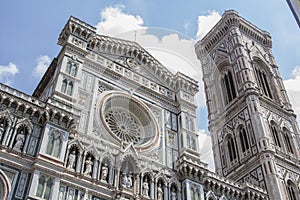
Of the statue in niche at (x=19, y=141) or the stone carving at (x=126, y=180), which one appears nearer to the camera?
the statue in niche at (x=19, y=141)

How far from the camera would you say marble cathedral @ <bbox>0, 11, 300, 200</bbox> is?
41.3ft

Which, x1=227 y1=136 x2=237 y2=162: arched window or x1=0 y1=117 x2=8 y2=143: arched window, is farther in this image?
x1=227 y1=136 x2=237 y2=162: arched window

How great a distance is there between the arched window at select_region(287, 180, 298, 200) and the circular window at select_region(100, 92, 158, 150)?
9.19 metres

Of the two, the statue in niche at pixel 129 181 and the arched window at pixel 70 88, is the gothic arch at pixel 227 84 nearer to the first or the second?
the statue in niche at pixel 129 181

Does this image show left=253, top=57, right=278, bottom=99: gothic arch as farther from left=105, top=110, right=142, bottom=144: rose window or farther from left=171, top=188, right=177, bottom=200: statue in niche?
left=171, top=188, right=177, bottom=200: statue in niche

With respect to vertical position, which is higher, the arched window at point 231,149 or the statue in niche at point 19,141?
the arched window at point 231,149

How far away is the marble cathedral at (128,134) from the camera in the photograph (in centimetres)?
1258

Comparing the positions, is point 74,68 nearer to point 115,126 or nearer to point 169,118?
point 115,126

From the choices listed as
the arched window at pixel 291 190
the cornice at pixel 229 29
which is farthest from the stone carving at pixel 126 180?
the cornice at pixel 229 29

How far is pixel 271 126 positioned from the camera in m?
24.9

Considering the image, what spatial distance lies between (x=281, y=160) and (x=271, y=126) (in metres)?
3.16

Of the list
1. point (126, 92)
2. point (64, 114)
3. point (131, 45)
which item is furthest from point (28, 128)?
point (131, 45)

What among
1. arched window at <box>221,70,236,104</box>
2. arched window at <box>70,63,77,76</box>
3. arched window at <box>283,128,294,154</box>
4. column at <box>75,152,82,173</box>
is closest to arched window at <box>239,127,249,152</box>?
arched window at <box>283,128,294,154</box>

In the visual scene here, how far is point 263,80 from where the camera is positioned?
29.2 metres
